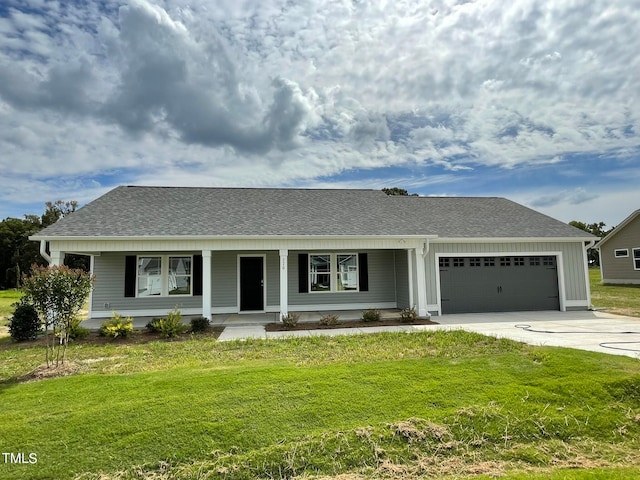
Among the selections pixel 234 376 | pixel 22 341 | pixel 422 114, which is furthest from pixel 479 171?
pixel 22 341

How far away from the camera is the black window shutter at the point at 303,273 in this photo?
14.2 m

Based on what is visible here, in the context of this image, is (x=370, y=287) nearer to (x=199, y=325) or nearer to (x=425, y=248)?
(x=425, y=248)

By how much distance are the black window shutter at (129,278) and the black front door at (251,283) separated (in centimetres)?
381

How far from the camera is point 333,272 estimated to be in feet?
47.5

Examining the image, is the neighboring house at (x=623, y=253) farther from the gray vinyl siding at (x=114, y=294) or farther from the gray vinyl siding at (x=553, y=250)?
the gray vinyl siding at (x=114, y=294)

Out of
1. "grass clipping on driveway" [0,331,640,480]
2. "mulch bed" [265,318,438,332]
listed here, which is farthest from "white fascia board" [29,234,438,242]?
"grass clipping on driveway" [0,331,640,480]

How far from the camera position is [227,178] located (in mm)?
20797

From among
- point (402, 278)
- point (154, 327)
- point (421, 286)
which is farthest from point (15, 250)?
point (421, 286)

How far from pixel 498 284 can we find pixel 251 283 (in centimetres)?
899

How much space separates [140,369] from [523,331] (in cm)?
877

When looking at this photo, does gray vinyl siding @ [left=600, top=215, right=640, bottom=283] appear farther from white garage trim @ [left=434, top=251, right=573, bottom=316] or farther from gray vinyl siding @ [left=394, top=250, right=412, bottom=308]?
gray vinyl siding @ [left=394, top=250, right=412, bottom=308]

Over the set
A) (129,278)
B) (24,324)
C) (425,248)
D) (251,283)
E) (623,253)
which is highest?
(623,253)

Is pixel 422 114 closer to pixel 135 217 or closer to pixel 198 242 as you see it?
pixel 198 242

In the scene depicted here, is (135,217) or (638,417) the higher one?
(135,217)
